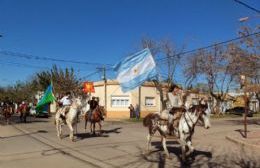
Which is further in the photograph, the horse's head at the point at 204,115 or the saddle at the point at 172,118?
the saddle at the point at 172,118

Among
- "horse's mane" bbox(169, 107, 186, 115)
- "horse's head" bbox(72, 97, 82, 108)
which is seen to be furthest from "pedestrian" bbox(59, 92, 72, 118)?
"horse's mane" bbox(169, 107, 186, 115)

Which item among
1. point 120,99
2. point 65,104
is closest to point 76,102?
point 65,104

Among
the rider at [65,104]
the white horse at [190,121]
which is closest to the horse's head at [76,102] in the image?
the rider at [65,104]

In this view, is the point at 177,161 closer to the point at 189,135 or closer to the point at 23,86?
the point at 189,135

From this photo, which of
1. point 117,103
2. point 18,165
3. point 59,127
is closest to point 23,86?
point 117,103

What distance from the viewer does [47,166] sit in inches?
482

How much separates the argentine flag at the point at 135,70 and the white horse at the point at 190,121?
4537 mm

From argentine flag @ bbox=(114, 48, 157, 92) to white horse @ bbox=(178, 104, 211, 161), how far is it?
4537mm

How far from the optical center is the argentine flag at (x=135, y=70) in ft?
57.3

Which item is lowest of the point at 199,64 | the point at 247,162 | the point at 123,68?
the point at 247,162

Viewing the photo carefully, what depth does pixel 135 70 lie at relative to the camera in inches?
698

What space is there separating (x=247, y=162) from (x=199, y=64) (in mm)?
44297

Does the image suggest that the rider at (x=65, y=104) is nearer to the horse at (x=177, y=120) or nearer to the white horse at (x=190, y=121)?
the horse at (x=177, y=120)

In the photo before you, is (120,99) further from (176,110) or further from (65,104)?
(176,110)
